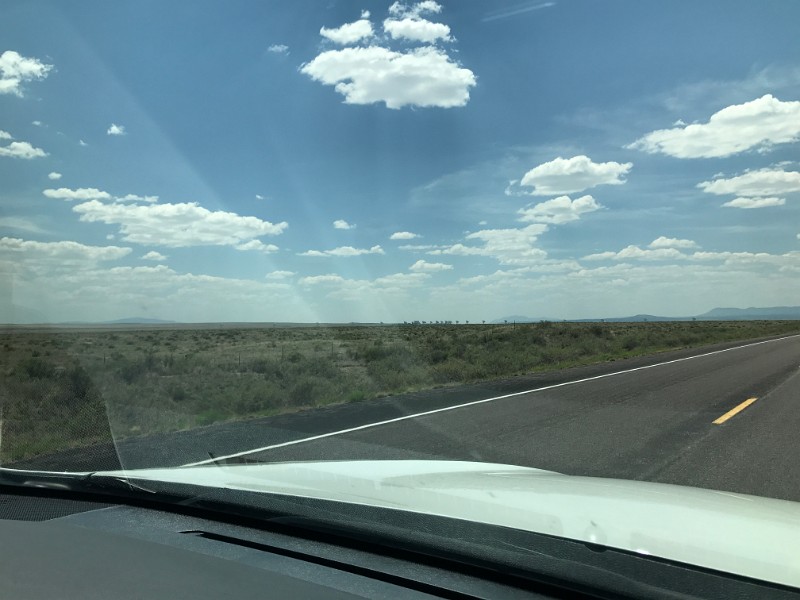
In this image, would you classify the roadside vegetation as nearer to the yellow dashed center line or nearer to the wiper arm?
the wiper arm

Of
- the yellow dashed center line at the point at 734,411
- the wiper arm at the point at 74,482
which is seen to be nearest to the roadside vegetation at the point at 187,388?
the wiper arm at the point at 74,482

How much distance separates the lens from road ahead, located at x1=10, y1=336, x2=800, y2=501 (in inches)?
298

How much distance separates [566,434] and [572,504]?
21.7ft

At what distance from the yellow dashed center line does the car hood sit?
7.53 m

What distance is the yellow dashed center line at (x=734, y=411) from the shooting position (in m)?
10.7

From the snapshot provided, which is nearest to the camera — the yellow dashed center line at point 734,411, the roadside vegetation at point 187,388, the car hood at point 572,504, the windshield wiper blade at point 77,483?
the car hood at point 572,504

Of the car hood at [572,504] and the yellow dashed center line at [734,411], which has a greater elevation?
the car hood at [572,504]

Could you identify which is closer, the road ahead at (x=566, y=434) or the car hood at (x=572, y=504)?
the car hood at (x=572, y=504)

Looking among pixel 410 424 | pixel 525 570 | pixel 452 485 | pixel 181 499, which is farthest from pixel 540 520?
pixel 410 424

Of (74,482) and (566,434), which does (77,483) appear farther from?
(566,434)

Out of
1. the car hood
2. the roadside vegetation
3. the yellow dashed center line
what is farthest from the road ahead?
the car hood

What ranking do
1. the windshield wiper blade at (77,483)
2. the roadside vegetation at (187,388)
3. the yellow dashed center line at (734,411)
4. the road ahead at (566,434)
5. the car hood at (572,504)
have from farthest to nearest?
the roadside vegetation at (187,388)
the yellow dashed center line at (734,411)
the road ahead at (566,434)
the windshield wiper blade at (77,483)
the car hood at (572,504)

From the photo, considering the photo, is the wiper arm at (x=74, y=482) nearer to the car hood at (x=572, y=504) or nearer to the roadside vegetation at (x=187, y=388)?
the car hood at (x=572, y=504)

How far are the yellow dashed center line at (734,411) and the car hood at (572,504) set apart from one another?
7525 millimetres
